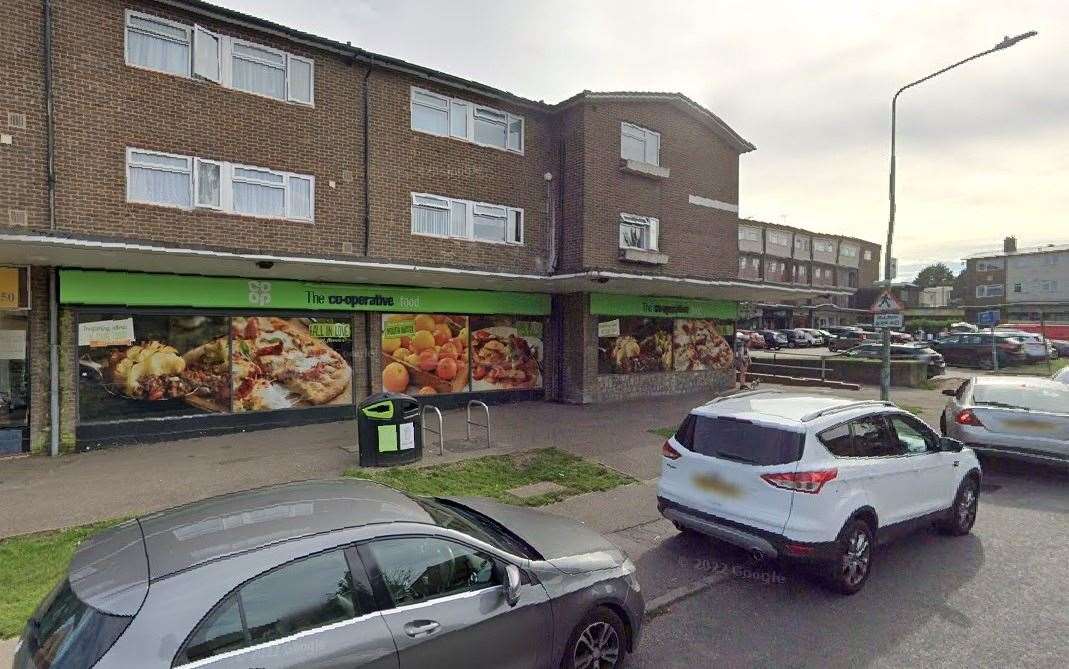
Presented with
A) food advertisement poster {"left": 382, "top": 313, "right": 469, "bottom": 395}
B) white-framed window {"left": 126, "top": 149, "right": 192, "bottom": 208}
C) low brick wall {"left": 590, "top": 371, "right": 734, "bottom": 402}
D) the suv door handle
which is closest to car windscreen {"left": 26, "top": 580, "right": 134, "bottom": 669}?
the suv door handle

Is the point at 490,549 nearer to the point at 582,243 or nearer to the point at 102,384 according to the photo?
the point at 102,384

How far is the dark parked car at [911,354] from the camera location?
66.5 feet

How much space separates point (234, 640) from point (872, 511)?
15.4 feet

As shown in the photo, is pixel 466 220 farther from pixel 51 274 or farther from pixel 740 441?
pixel 740 441

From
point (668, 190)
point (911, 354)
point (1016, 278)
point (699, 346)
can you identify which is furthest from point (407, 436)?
point (1016, 278)

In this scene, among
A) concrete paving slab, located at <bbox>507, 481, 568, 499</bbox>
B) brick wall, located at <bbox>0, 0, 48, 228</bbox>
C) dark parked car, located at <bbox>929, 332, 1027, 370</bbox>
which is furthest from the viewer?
dark parked car, located at <bbox>929, 332, 1027, 370</bbox>

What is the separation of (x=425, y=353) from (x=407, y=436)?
488cm

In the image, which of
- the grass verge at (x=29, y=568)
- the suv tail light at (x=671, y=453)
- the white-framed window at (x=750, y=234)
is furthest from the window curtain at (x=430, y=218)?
the white-framed window at (x=750, y=234)

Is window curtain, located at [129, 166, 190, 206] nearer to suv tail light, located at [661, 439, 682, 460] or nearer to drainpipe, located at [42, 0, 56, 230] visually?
drainpipe, located at [42, 0, 56, 230]

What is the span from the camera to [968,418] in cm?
817

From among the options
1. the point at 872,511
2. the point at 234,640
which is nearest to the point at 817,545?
the point at 872,511

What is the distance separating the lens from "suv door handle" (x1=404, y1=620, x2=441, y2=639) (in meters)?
2.51

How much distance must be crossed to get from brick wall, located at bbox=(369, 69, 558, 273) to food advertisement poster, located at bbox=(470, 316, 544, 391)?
1.44 meters

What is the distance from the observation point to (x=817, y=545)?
421 cm
